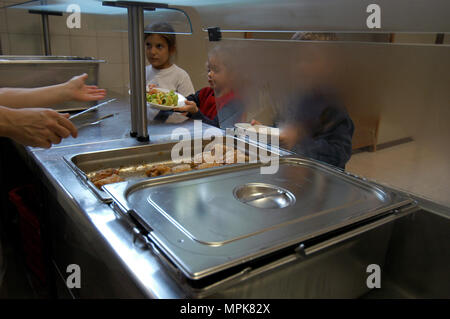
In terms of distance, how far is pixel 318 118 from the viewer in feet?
3.01

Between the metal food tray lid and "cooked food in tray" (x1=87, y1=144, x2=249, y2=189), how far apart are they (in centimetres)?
20

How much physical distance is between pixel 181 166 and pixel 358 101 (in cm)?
59

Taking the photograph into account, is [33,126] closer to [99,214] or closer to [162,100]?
[99,214]

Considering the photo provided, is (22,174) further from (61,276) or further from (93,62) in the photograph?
(61,276)

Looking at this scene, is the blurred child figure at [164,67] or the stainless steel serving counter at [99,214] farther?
the blurred child figure at [164,67]

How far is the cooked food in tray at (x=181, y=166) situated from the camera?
1079mm

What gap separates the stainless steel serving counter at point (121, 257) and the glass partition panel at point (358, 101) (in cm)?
15

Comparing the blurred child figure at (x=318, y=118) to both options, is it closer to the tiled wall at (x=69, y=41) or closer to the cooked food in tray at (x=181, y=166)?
the cooked food in tray at (x=181, y=166)

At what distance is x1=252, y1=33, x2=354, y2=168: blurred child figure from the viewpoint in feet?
2.73

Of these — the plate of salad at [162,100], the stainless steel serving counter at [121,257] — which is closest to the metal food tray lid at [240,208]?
the stainless steel serving counter at [121,257]

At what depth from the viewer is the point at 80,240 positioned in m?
0.75

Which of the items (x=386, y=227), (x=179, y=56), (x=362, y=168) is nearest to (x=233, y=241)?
(x=386, y=227)

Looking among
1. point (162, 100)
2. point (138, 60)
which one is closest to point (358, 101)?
point (138, 60)

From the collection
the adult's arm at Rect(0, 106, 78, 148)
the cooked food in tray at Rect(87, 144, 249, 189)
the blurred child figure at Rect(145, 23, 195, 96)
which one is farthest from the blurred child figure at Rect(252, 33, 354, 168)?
the blurred child figure at Rect(145, 23, 195, 96)
